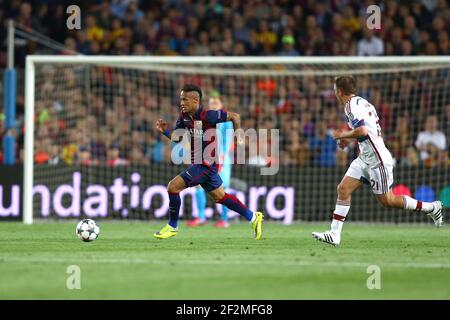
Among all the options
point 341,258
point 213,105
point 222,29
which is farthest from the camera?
point 222,29

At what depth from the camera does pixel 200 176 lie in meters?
12.2

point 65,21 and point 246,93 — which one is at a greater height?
point 65,21

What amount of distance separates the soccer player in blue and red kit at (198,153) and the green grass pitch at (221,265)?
40 cm

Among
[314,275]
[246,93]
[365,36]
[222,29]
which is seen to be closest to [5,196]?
[246,93]

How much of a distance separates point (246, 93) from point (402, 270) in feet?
36.9

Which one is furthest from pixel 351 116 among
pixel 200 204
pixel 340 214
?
pixel 200 204

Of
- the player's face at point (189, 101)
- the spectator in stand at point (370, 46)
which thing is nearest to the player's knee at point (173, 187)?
the player's face at point (189, 101)

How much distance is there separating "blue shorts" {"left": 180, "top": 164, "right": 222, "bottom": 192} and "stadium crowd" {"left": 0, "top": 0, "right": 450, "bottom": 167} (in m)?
5.97

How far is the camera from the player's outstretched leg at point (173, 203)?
1220 cm

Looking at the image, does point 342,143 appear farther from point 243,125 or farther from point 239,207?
point 243,125

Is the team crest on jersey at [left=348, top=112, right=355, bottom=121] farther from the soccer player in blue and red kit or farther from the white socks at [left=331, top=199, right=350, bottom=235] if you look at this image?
the soccer player in blue and red kit

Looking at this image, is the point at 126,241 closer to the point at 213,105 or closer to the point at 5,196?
the point at 213,105

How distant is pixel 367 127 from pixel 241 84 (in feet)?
29.2

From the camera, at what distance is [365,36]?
2059cm
